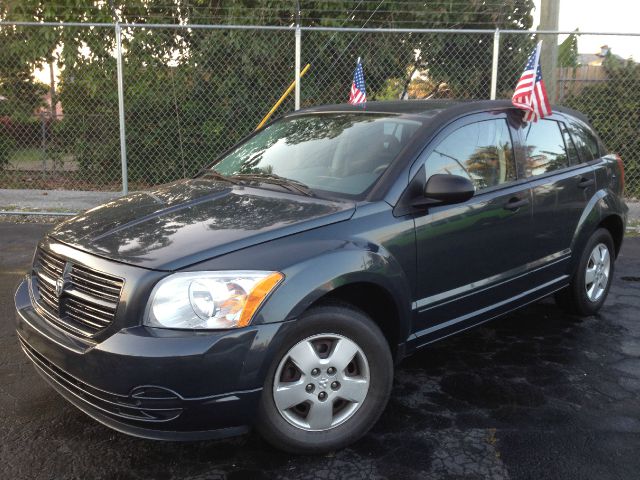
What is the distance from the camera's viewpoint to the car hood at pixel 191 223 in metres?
2.64

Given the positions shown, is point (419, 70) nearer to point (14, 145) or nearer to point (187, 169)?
point (187, 169)

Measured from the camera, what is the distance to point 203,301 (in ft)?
8.15

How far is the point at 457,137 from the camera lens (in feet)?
11.7

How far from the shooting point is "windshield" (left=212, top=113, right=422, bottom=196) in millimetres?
3371

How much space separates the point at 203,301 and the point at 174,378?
1.05 feet

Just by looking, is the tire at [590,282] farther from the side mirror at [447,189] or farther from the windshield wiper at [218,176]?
the windshield wiper at [218,176]

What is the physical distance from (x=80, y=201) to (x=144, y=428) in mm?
7575

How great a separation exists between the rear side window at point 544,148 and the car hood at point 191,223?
162 centimetres

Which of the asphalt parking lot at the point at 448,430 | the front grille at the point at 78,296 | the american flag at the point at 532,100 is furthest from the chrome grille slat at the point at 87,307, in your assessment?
the american flag at the point at 532,100

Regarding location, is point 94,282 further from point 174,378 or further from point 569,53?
point 569,53

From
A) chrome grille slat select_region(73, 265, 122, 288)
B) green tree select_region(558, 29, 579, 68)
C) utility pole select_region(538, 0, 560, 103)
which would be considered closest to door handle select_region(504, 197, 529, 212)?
chrome grille slat select_region(73, 265, 122, 288)

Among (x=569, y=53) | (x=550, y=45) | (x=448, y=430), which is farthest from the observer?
(x=569, y=53)

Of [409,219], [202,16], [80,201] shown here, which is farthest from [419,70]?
[409,219]

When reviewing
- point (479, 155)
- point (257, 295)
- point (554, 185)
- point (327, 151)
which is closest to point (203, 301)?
point (257, 295)
